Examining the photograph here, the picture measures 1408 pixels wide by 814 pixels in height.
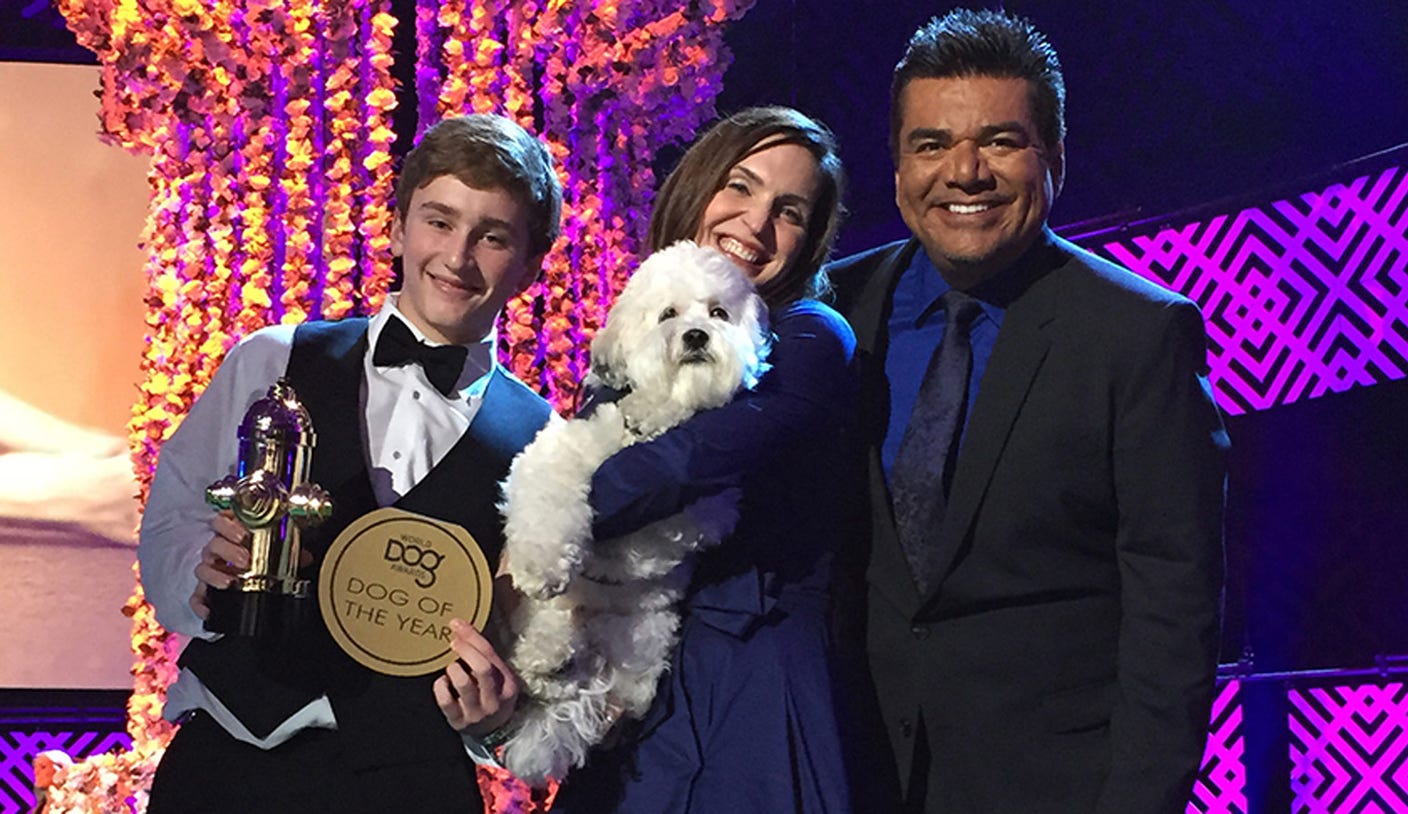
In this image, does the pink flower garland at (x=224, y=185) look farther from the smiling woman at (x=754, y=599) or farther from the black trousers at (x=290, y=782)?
the smiling woman at (x=754, y=599)

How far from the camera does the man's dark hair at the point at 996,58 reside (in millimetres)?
2201

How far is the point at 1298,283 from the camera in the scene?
16.5 feet

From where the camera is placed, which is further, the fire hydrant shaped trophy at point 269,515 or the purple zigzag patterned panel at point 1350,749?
the purple zigzag patterned panel at point 1350,749

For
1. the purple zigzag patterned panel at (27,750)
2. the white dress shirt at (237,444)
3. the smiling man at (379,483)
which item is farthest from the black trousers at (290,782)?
the purple zigzag patterned panel at (27,750)

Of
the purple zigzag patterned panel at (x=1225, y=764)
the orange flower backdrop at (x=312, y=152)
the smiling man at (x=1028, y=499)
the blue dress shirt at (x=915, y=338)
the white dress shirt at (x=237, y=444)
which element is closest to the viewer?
the smiling man at (x=1028, y=499)

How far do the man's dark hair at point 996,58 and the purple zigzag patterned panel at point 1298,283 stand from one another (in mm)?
2860

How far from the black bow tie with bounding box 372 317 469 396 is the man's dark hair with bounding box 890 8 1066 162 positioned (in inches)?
35.8

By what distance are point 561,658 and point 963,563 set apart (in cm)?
63

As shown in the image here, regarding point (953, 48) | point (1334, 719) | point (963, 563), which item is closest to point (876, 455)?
point (963, 563)

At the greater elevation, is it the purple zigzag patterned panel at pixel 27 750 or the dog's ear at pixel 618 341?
the dog's ear at pixel 618 341

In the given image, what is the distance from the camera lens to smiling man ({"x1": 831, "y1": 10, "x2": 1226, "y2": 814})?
2027mm

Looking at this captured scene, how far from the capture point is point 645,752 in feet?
7.14

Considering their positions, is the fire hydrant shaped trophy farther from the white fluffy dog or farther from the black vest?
the white fluffy dog

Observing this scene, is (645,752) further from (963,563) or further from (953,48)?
(953,48)
